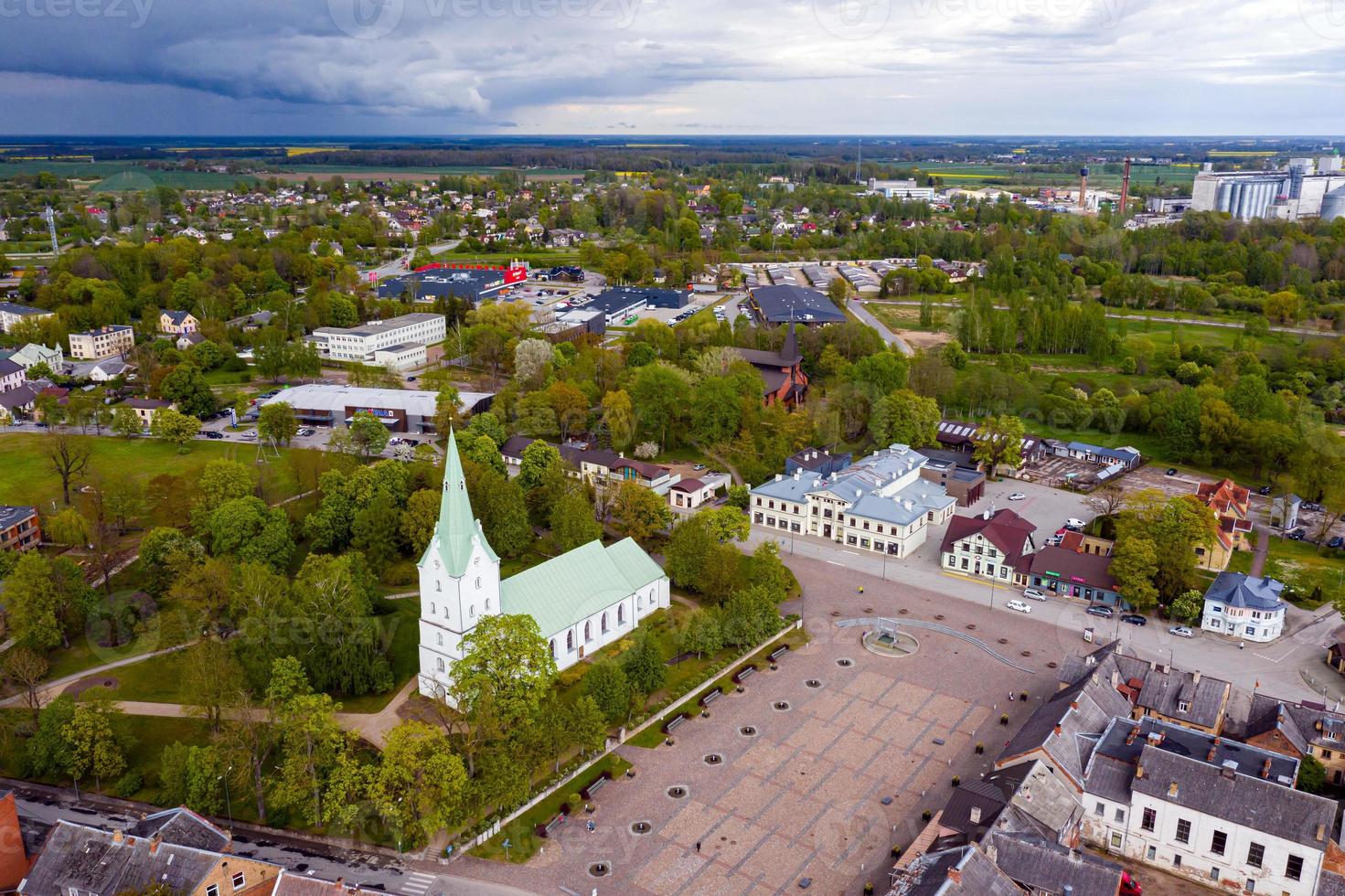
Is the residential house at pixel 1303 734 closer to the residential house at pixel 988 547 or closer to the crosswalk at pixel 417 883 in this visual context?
the residential house at pixel 988 547

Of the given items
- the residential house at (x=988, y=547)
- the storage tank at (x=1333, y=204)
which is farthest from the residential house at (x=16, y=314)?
the storage tank at (x=1333, y=204)

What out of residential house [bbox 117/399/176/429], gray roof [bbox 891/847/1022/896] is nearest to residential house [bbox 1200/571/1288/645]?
gray roof [bbox 891/847/1022/896]

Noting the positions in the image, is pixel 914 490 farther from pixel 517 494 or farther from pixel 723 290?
pixel 723 290

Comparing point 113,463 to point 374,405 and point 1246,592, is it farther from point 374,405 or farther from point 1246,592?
point 1246,592

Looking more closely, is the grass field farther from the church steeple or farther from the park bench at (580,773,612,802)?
the park bench at (580,773,612,802)

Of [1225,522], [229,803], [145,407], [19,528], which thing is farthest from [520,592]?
[145,407]

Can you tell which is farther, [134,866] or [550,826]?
[550,826]
